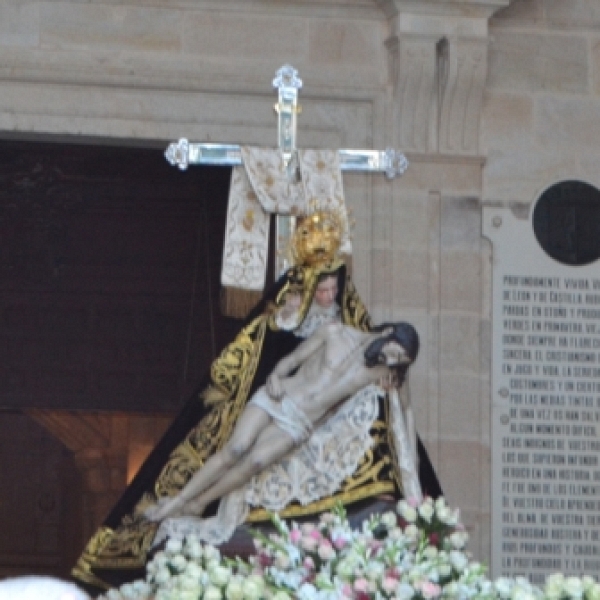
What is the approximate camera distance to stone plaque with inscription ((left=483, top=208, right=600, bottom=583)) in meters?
8.76

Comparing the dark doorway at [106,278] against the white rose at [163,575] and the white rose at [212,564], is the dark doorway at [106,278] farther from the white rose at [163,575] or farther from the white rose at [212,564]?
the white rose at [212,564]

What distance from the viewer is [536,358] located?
885 centimetres

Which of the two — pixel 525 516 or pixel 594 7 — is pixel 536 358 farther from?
pixel 594 7

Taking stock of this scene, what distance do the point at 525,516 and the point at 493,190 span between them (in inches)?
51.2

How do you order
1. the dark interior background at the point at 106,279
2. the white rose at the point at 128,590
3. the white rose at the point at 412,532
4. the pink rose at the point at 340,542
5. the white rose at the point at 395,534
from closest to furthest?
the pink rose at the point at 340,542, the white rose at the point at 395,534, the white rose at the point at 412,532, the white rose at the point at 128,590, the dark interior background at the point at 106,279

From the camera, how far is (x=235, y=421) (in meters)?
7.62

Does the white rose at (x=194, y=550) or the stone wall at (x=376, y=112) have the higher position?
the stone wall at (x=376, y=112)

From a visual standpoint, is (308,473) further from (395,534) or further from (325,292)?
(395,534)

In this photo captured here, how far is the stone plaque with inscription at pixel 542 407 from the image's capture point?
8.76m

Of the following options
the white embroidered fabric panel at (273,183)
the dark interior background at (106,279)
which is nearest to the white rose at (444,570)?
the white embroidered fabric panel at (273,183)

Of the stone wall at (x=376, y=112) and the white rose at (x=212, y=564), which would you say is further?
the stone wall at (x=376, y=112)

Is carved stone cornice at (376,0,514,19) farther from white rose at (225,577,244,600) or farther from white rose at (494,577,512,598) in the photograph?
white rose at (225,577,244,600)

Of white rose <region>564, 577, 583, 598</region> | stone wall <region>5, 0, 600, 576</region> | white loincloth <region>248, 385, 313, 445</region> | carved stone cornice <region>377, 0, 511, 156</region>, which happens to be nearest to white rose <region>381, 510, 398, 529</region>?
white rose <region>564, 577, 583, 598</region>

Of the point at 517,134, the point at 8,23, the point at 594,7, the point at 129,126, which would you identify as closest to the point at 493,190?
the point at 517,134
